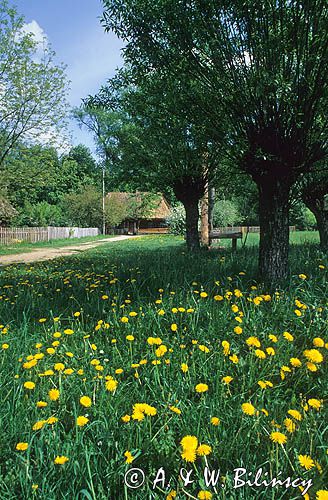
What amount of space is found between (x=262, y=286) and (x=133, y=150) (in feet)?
18.7

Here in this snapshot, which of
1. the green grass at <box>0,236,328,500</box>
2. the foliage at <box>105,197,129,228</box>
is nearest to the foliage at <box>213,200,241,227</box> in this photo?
the foliage at <box>105,197,129,228</box>

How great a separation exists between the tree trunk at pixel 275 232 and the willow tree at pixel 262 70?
0.01 m

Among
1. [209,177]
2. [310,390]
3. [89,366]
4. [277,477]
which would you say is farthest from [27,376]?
[209,177]

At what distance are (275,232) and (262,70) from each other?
1.94 m

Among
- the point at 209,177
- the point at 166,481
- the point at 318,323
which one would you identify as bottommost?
the point at 166,481

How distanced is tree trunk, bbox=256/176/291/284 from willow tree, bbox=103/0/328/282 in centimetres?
1

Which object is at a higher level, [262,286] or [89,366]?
[262,286]

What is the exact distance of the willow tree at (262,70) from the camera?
3.92m

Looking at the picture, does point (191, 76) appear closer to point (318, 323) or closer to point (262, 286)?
point (262, 286)

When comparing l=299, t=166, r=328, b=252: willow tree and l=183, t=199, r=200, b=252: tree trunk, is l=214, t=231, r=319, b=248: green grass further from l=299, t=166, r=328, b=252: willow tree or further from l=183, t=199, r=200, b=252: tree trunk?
l=183, t=199, r=200, b=252: tree trunk

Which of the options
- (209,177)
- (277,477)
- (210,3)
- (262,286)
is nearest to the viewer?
(277,477)

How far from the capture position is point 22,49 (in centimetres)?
1998

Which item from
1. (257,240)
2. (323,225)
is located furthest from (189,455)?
(257,240)

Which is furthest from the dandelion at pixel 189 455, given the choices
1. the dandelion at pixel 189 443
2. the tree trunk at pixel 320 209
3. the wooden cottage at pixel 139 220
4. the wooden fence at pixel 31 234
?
the wooden cottage at pixel 139 220
